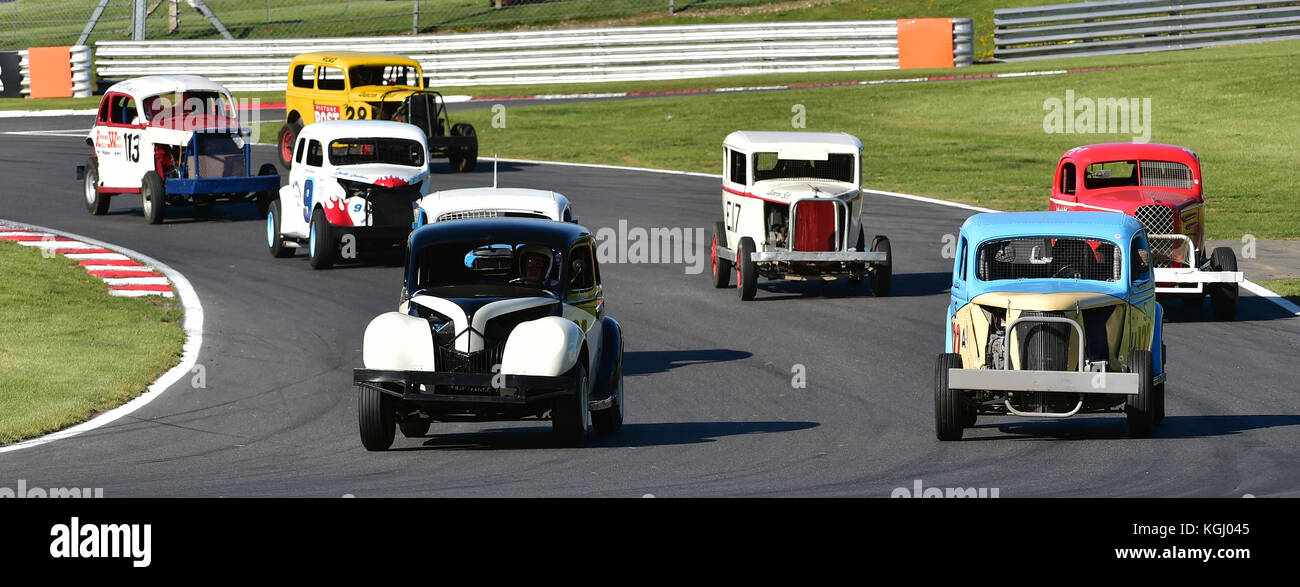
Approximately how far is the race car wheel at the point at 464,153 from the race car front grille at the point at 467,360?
1856 cm

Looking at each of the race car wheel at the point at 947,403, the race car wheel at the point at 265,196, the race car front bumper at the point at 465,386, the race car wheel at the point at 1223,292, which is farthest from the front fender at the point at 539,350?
the race car wheel at the point at 265,196

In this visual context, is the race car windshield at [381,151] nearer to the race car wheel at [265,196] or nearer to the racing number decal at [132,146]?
the race car wheel at [265,196]

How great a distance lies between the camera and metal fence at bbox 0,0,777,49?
162 ft

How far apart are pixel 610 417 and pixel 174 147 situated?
14837 millimetres

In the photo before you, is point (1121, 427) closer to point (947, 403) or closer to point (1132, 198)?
point (947, 403)

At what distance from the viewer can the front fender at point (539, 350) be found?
1091 centimetres

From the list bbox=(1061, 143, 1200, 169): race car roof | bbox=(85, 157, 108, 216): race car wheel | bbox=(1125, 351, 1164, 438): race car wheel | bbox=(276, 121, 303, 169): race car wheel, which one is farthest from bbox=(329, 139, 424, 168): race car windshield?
bbox=(1125, 351, 1164, 438): race car wheel

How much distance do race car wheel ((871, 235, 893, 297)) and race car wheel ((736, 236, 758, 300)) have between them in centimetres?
136

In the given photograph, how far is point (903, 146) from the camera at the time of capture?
3347 cm

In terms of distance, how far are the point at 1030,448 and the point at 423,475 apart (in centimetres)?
415

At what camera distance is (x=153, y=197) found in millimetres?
24328

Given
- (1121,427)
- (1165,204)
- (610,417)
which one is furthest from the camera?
(1165,204)

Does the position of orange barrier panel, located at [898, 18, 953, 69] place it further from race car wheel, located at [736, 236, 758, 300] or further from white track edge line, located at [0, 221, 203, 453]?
race car wheel, located at [736, 236, 758, 300]

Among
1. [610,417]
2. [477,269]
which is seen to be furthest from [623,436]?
[477,269]
